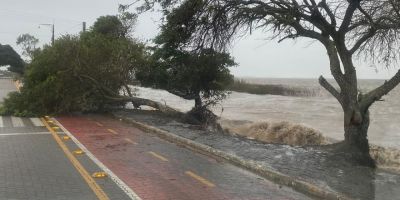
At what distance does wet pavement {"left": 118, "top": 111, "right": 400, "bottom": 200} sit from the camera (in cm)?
861

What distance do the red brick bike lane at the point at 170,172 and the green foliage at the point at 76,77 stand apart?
21.9ft

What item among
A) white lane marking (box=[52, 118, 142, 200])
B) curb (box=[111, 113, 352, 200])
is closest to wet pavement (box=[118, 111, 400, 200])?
curb (box=[111, 113, 352, 200])

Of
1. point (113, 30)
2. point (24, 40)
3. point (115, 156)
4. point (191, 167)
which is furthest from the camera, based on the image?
point (24, 40)

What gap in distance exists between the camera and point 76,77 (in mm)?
22094

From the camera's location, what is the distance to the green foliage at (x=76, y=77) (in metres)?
21.8

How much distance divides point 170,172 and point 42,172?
253cm

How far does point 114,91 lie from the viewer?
76.1 feet

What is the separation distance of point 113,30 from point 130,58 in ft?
30.0

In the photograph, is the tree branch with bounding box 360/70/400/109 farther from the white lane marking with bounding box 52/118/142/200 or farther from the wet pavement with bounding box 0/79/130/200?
the wet pavement with bounding box 0/79/130/200

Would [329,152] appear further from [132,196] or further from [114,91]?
[114,91]

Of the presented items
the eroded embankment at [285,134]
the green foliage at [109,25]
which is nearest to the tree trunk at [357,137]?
the eroded embankment at [285,134]

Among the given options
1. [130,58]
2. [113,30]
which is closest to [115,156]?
[130,58]

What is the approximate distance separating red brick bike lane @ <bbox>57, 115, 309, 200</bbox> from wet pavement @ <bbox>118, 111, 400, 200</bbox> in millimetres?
680

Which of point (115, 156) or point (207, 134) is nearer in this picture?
point (115, 156)
